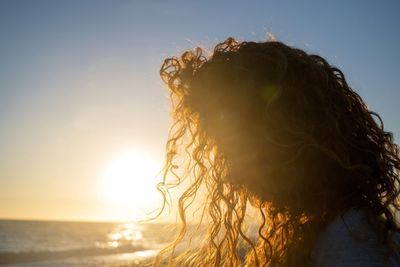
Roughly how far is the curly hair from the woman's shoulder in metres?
0.05

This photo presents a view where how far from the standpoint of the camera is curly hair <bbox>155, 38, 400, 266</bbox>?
1.95m

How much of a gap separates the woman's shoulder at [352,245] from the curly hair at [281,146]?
0.05 m

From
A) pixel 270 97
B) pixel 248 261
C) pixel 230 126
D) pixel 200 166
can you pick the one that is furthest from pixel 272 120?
pixel 248 261

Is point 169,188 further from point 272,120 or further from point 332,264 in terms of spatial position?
point 332,264

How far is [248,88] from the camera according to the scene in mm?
2209

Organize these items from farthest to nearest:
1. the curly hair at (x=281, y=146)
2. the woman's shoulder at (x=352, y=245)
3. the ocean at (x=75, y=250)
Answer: the ocean at (x=75, y=250), the curly hair at (x=281, y=146), the woman's shoulder at (x=352, y=245)

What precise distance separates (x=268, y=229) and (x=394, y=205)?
761 mm

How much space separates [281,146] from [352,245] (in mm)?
604

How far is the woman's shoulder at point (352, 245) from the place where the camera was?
154 cm

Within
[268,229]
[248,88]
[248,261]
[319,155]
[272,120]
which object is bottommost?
[248,261]

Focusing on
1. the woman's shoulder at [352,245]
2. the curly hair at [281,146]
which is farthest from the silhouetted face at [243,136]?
the woman's shoulder at [352,245]

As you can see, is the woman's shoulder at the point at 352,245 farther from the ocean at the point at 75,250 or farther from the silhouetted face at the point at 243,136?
the ocean at the point at 75,250

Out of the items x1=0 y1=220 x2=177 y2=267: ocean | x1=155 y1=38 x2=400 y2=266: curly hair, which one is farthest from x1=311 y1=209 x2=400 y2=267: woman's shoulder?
x1=0 y1=220 x2=177 y2=267: ocean

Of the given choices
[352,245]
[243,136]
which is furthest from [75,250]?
[352,245]
